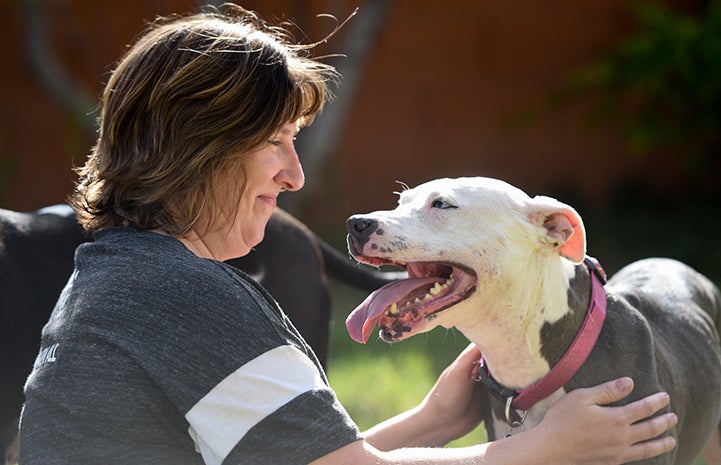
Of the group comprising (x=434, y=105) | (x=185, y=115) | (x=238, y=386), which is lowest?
(x=434, y=105)

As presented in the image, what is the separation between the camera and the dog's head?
260 cm

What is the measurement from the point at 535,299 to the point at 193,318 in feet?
3.45

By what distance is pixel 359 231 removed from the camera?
8.69 ft

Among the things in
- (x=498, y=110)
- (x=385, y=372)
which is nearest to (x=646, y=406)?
(x=385, y=372)

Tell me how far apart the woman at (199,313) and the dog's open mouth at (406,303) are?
364 millimetres

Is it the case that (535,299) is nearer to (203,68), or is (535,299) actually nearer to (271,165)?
(271,165)

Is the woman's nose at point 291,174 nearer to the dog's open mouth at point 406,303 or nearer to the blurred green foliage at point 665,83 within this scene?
the dog's open mouth at point 406,303

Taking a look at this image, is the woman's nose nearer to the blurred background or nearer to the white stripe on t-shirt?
the white stripe on t-shirt

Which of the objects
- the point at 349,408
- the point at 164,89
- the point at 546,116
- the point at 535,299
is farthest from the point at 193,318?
the point at 546,116

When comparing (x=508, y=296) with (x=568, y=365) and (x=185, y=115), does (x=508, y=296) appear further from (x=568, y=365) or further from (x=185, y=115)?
(x=185, y=115)

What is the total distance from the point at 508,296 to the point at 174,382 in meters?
1.02

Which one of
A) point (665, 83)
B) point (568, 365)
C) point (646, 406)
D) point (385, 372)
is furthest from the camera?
point (665, 83)

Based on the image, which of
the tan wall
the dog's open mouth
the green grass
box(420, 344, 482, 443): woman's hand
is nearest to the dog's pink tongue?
the dog's open mouth

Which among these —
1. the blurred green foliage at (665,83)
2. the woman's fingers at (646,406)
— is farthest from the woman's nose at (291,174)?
the blurred green foliage at (665,83)
